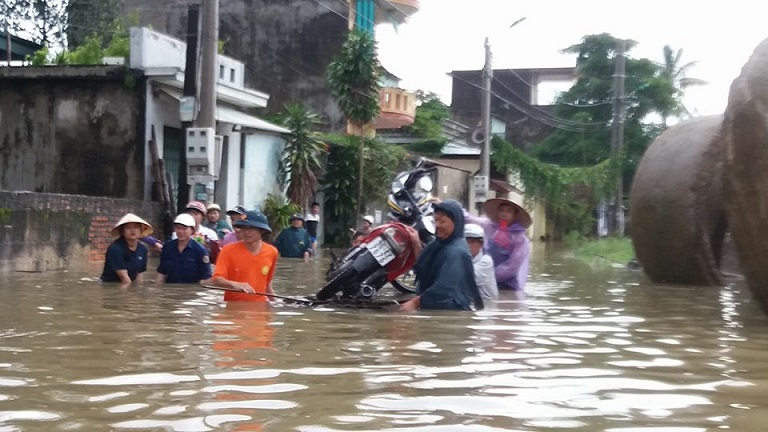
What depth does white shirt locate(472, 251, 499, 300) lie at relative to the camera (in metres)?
9.30

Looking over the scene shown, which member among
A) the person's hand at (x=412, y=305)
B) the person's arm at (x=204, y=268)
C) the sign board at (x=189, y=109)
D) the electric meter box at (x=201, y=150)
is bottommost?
the person's hand at (x=412, y=305)

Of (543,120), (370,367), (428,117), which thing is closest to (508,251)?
(370,367)

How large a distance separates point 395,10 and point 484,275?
28.0 m

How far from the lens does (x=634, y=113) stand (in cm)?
4503

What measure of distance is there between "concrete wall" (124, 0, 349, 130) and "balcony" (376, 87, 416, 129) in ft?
5.77

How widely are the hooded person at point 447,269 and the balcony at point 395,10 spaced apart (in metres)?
27.9

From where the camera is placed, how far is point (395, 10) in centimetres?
3638

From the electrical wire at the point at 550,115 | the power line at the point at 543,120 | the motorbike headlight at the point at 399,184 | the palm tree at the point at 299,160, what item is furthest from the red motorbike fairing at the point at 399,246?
the electrical wire at the point at 550,115

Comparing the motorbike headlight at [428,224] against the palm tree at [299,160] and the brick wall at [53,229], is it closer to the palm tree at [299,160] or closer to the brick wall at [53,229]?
the brick wall at [53,229]

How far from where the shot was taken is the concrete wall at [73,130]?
1948 cm

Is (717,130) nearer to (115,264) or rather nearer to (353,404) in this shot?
(115,264)

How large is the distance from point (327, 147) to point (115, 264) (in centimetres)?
1686

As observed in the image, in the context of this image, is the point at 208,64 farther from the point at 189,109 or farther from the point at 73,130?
the point at 73,130

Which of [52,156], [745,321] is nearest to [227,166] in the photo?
[52,156]
